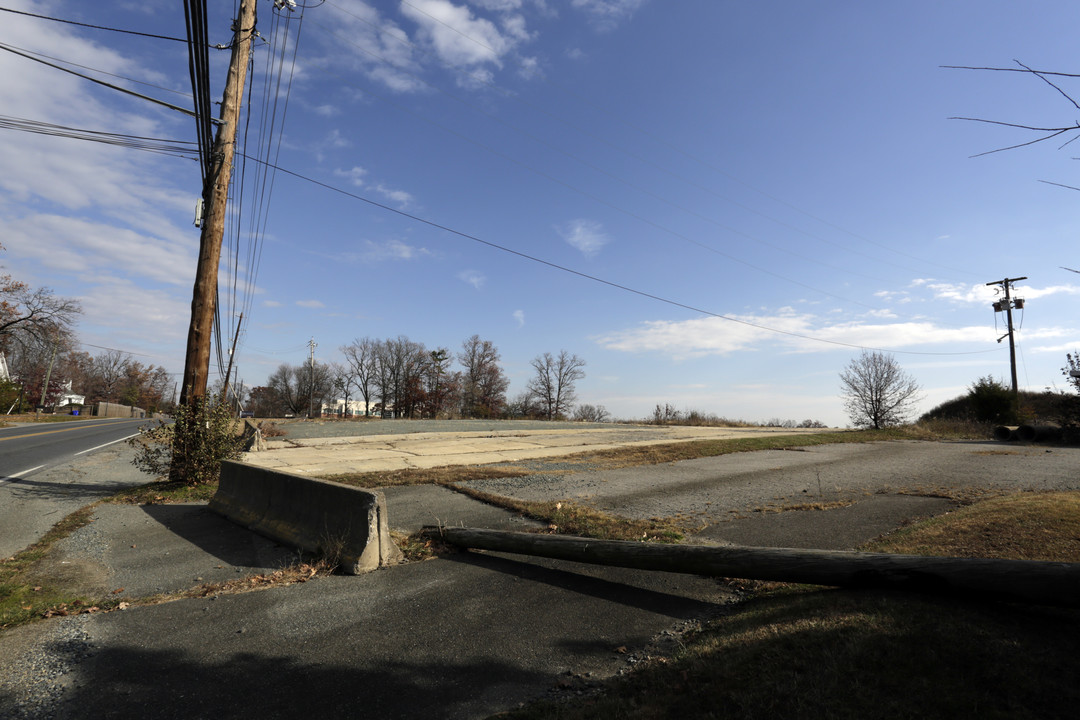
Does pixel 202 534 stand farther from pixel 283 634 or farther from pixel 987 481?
pixel 987 481

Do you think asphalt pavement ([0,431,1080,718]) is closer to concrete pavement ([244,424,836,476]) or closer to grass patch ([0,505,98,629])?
grass patch ([0,505,98,629])

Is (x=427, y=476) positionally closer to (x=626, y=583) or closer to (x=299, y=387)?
(x=626, y=583)

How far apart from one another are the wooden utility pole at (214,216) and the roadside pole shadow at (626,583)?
27.0ft

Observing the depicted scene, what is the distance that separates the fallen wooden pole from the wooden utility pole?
336 inches

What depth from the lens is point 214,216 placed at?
38.2 ft

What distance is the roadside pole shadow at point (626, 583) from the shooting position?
4887mm

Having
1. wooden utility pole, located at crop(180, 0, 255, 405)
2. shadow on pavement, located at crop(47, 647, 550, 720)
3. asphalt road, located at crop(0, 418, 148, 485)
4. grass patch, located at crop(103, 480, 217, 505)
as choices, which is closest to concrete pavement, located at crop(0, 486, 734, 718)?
shadow on pavement, located at crop(47, 647, 550, 720)

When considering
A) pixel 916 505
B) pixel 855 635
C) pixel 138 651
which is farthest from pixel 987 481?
pixel 138 651

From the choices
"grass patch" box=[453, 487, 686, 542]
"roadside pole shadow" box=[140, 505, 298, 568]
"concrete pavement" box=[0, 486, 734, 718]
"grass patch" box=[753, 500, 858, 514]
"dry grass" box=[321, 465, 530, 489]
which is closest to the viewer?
"concrete pavement" box=[0, 486, 734, 718]

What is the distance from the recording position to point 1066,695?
2713 millimetres

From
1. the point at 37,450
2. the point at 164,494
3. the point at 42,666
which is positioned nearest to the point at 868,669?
the point at 42,666

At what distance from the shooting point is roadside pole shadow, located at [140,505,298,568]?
21.0 feet

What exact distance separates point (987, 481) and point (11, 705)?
14.3m

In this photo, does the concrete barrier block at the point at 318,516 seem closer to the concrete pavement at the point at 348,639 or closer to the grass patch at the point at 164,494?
the concrete pavement at the point at 348,639
